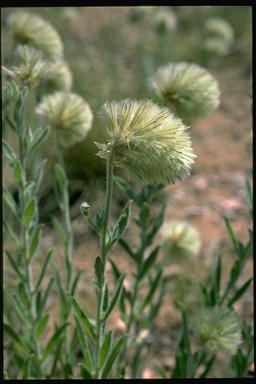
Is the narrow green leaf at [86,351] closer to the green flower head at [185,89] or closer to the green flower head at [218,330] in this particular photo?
the green flower head at [218,330]

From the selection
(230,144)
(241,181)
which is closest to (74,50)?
(230,144)

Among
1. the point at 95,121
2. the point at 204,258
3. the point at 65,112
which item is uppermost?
the point at 95,121

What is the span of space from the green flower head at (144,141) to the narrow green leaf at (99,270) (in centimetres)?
20

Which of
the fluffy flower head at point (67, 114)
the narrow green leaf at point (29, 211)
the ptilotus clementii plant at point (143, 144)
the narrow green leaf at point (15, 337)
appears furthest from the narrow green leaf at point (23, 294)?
the ptilotus clementii plant at point (143, 144)

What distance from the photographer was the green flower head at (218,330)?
166 cm

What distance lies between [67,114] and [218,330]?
0.77 meters

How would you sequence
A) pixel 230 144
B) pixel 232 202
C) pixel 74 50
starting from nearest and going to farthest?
pixel 232 202 → pixel 230 144 → pixel 74 50

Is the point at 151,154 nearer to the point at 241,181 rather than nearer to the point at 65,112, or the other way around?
the point at 65,112

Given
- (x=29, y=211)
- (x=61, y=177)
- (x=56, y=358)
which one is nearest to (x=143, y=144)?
(x=29, y=211)

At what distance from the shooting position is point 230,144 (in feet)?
15.0

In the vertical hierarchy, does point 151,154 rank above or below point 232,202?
below

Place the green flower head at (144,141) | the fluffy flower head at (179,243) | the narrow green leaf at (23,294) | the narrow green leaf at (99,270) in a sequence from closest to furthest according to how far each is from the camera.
Answer: the green flower head at (144,141)
the narrow green leaf at (99,270)
the narrow green leaf at (23,294)
the fluffy flower head at (179,243)

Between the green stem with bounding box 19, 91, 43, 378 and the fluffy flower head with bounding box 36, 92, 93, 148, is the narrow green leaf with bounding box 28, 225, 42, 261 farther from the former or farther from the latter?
the fluffy flower head with bounding box 36, 92, 93, 148

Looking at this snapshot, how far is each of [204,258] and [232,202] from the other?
72 cm
